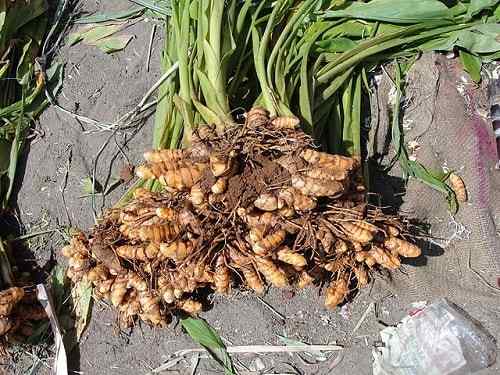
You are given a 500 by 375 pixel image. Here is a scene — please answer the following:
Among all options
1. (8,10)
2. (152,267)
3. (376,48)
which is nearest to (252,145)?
(152,267)

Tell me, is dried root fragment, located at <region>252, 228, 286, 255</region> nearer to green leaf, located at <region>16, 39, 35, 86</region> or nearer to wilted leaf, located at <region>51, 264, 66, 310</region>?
wilted leaf, located at <region>51, 264, 66, 310</region>

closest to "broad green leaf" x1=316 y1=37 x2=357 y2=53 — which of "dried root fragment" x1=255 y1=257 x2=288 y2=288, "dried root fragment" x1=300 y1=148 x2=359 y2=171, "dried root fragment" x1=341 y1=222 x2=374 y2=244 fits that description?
"dried root fragment" x1=300 y1=148 x2=359 y2=171

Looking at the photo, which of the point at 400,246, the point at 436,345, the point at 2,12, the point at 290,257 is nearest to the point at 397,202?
the point at 400,246

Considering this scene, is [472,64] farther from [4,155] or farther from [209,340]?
[4,155]

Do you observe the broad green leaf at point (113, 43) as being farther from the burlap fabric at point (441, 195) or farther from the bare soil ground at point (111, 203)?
the burlap fabric at point (441, 195)

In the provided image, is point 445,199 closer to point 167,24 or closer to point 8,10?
point 167,24
